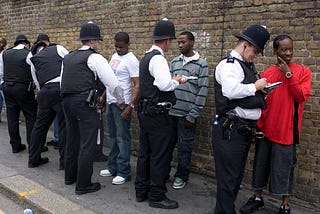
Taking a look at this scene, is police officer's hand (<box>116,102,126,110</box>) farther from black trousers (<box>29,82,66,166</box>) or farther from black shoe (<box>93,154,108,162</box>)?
black shoe (<box>93,154,108,162</box>)

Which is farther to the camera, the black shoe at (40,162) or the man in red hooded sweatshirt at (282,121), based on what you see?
the black shoe at (40,162)

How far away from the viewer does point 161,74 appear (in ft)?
12.3

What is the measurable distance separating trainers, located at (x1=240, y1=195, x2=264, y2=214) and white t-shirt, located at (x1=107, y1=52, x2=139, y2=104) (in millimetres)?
1941

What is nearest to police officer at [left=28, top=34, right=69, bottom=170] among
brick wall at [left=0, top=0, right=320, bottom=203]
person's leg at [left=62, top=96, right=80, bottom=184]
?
person's leg at [left=62, top=96, right=80, bottom=184]

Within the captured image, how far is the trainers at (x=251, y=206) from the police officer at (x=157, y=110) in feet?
2.41

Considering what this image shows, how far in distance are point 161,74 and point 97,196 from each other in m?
1.73

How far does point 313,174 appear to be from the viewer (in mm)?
4035

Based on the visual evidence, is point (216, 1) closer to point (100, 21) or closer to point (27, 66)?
point (100, 21)

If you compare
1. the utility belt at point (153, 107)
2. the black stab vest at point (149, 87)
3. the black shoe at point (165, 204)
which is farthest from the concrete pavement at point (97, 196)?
the black stab vest at point (149, 87)

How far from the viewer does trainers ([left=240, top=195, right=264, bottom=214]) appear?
3938 mm

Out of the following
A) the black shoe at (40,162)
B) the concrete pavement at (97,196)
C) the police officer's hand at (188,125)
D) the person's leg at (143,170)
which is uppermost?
the police officer's hand at (188,125)

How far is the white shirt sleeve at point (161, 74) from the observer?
3.74m

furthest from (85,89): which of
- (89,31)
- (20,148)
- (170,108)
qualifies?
(20,148)

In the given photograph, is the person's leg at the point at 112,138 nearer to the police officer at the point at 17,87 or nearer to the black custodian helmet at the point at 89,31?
the black custodian helmet at the point at 89,31
